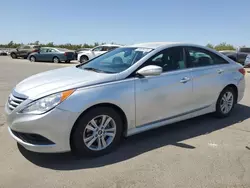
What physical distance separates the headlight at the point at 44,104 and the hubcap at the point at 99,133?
51 centimetres

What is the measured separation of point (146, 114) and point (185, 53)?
1.45 m

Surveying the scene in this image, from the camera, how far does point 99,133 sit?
3.56 metres

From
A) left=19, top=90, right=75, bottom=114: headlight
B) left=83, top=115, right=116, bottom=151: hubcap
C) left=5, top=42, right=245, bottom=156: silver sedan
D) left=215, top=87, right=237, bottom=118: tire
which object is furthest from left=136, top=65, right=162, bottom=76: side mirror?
left=215, top=87, right=237, bottom=118: tire

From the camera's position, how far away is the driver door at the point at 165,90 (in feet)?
12.6

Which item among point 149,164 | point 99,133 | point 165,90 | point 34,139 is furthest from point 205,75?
point 34,139

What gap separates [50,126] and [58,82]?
66 centimetres

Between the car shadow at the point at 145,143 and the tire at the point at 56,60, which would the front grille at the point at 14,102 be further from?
the tire at the point at 56,60

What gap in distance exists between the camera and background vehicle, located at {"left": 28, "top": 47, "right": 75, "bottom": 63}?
22500 mm

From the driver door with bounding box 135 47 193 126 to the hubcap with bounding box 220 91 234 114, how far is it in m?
1.01

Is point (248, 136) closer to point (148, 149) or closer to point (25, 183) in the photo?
point (148, 149)

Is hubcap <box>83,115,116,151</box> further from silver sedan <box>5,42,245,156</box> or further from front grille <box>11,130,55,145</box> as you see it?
front grille <box>11,130,55,145</box>

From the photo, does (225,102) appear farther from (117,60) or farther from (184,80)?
(117,60)

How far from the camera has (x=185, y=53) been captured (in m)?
4.62

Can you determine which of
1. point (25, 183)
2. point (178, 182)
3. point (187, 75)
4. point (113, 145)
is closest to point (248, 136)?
point (187, 75)
